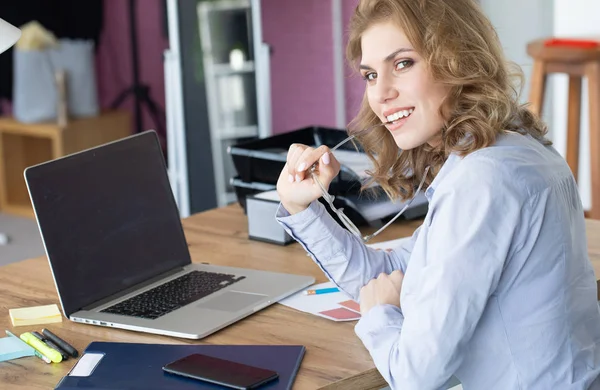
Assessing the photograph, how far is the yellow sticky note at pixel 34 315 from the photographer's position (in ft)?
5.31

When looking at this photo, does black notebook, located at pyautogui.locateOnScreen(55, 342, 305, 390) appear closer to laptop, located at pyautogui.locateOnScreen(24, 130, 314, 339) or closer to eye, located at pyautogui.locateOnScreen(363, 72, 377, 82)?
laptop, located at pyautogui.locateOnScreen(24, 130, 314, 339)

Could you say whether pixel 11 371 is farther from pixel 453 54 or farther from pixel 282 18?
pixel 282 18

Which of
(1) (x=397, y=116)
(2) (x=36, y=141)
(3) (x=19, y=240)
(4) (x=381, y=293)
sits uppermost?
(1) (x=397, y=116)

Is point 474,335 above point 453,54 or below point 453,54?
below

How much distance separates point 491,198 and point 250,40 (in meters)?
3.12

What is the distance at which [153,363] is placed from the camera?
1.41 metres

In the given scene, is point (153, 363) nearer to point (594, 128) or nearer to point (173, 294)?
point (173, 294)

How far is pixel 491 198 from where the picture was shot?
4.33ft

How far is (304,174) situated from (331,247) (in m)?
0.15

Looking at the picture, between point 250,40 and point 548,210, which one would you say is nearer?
point 548,210

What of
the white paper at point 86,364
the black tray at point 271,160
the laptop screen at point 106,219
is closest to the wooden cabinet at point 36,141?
the black tray at point 271,160

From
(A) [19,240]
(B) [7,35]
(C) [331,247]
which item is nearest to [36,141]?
(A) [19,240]

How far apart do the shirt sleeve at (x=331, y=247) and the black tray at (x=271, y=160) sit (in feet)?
1.37

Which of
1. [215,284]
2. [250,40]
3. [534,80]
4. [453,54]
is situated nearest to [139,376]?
[215,284]
